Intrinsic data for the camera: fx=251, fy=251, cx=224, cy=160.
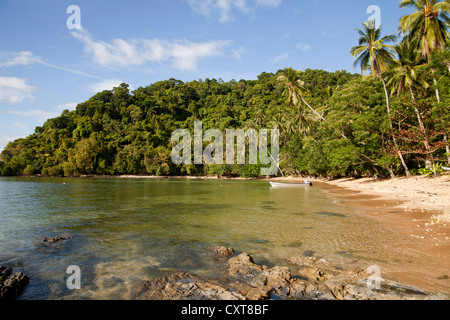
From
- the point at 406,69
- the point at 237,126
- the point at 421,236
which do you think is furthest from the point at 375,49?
the point at 237,126

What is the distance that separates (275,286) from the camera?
18.2 ft

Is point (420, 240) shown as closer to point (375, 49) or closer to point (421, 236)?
point (421, 236)

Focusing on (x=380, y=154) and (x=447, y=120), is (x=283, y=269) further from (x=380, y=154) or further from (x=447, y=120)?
(x=380, y=154)

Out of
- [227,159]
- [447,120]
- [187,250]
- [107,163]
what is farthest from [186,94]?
[187,250]

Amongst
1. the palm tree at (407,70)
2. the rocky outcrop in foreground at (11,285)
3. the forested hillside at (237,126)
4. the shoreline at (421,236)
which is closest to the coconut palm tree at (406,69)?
the palm tree at (407,70)

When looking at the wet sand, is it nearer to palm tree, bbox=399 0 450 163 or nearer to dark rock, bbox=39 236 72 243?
dark rock, bbox=39 236 72 243

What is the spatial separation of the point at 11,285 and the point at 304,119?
54.3 metres

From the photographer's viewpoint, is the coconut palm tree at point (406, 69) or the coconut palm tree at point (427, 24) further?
the coconut palm tree at point (406, 69)

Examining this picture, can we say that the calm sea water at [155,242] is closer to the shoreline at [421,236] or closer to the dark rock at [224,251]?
the dark rock at [224,251]

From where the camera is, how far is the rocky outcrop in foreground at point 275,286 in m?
5.07

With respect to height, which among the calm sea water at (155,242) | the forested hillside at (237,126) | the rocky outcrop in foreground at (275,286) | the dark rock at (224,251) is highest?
the forested hillside at (237,126)

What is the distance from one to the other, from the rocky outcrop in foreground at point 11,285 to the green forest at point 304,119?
84.4 ft

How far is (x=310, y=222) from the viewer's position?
12.6 metres

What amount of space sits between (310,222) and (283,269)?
693 cm
